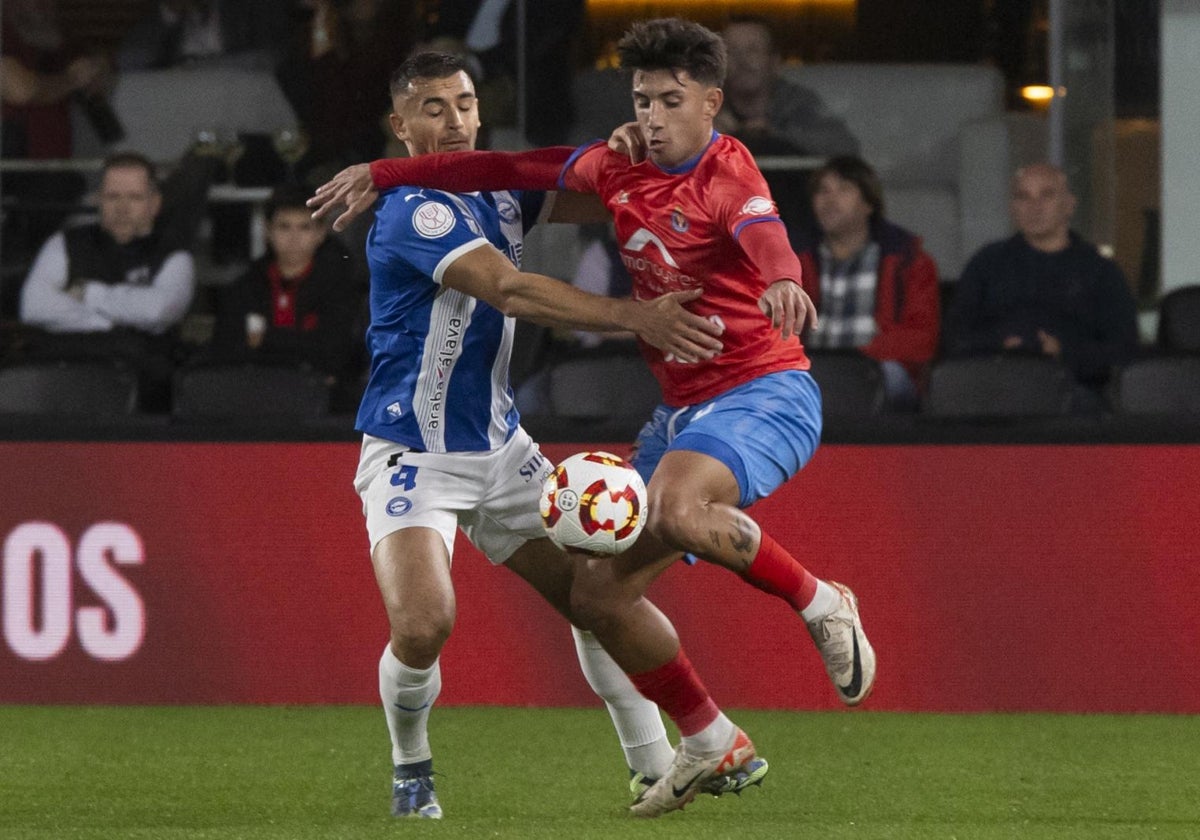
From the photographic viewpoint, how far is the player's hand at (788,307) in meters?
4.29

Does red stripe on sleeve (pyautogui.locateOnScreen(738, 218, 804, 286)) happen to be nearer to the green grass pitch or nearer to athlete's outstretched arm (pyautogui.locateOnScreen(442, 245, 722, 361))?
athlete's outstretched arm (pyautogui.locateOnScreen(442, 245, 722, 361))

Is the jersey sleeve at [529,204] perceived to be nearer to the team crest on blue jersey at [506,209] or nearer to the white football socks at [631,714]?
the team crest on blue jersey at [506,209]

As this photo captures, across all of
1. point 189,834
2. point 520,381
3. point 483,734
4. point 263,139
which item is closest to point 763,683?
point 483,734

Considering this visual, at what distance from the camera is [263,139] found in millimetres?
9031

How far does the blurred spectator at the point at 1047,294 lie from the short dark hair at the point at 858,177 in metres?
0.44

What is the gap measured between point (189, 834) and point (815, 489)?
9.52ft

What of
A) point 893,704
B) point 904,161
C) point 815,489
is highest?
point 904,161

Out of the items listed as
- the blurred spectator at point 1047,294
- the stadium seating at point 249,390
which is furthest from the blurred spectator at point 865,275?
the stadium seating at point 249,390

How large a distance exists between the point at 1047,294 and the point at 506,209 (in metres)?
3.29

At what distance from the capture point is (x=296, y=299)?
7.96 m

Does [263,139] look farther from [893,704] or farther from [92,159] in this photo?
[893,704]

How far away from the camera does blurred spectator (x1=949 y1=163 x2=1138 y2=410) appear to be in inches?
303

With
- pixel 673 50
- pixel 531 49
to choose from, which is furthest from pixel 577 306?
pixel 531 49

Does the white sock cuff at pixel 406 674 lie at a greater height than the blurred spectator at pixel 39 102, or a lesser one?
lesser
